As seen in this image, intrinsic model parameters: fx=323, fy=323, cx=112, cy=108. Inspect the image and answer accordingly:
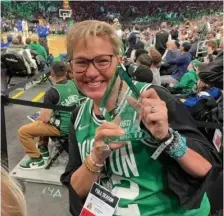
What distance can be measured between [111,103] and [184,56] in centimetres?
561

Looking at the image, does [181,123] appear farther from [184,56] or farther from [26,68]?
[26,68]

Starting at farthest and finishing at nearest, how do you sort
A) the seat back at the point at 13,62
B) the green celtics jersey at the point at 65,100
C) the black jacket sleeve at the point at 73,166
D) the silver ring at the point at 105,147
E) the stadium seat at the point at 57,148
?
the seat back at the point at 13,62, the stadium seat at the point at 57,148, the green celtics jersey at the point at 65,100, the black jacket sleeve at the point at 73,166, the silver ring at the point at 105,147

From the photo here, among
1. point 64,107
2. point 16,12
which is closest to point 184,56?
point 64,107

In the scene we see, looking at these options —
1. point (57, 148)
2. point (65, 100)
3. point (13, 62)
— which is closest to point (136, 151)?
point (65, 100)

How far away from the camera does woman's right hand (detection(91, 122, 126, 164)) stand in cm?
109

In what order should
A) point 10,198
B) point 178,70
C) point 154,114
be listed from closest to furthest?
point 10,198 < point 154,114 < point 178,70

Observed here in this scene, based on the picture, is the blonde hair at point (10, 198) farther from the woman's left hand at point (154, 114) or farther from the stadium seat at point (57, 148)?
the stadium seat at point (57, 148)

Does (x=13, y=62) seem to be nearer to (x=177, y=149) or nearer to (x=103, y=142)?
(x=103, y=142)

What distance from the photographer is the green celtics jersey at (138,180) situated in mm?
1234

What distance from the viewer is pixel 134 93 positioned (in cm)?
114

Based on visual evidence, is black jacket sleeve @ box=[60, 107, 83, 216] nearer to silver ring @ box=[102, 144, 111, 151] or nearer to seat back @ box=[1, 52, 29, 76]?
silver ring @ box=[102, 144, 111, 151]

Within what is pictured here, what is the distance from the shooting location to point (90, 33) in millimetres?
1230

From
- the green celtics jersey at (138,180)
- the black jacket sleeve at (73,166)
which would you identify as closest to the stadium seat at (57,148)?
the black jacket sleeve at (73,166)

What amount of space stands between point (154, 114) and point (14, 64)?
260 inches
